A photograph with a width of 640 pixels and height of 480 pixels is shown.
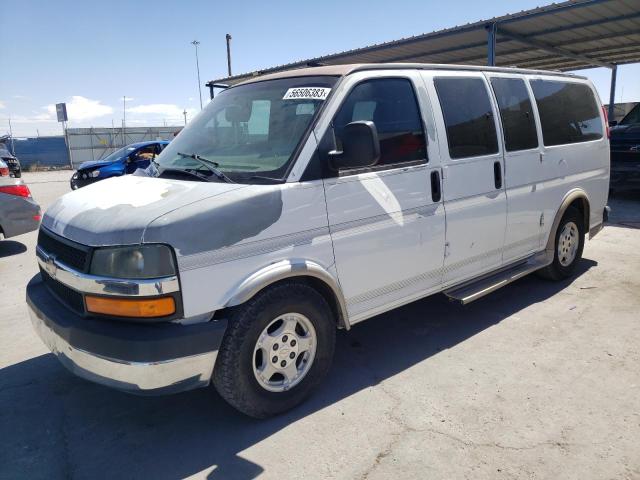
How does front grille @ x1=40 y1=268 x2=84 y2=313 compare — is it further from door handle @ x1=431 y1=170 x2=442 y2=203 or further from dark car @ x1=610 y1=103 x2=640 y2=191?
dark car @ x1=610 y1=103 x2=640 y2=191

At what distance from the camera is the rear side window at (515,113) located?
4.21 metres

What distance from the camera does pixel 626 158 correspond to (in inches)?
383

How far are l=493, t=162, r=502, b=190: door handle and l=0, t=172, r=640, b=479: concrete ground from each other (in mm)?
1233

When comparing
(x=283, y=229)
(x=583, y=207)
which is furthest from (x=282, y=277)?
(x=583, y=207)

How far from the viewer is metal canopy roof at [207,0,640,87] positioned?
1034 cm

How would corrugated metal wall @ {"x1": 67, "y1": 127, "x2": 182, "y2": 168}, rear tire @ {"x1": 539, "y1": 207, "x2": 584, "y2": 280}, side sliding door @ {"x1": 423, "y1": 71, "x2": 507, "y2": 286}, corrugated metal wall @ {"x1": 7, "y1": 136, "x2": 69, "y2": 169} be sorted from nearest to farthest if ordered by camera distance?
1. side sliding door @ {"x1": 423, "y1": 71, "x2": 507, "y2": 286}
2. rear tire @ {"x1": 539, "y1": 207, "x2": 584, "y2": 280}
3. corrugated metal wall @ {"x1": 67, "y1": 127, "x2": 182, "y2": 168}
4. corrugated metal wall @ {"x1": 7, "y1": 136, "x2": 69, "y2": 169}

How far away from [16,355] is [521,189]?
4519mm

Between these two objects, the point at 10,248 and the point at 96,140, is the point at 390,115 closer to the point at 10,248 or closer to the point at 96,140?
the point at 10,248

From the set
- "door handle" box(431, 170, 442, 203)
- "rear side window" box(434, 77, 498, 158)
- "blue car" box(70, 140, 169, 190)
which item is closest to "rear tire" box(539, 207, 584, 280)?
"rear side window" box(434, 77, 498, 158)

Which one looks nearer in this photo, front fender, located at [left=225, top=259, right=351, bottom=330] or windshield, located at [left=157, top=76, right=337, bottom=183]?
front fender, located at [left=225, top=259, right=351, bottom=330]

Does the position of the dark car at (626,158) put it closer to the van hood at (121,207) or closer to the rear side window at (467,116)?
the rear side window at (467,116)

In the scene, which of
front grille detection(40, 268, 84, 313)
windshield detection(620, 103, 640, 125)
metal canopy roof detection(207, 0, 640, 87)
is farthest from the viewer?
windshield detection(620, 103, 640, 125)

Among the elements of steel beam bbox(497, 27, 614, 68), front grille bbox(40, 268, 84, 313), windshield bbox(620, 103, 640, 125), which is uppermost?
steel beam bbox(497, 27, 614, 68)

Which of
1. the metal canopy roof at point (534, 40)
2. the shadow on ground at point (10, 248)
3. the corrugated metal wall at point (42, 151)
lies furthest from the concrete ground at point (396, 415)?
the corrugated metal wall at point (42, 151)
